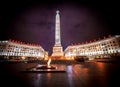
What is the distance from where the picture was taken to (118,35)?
68.6 meters

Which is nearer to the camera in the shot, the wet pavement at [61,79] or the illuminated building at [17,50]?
the wet pavement at [61,79]

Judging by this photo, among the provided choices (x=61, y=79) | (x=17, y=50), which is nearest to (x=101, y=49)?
(x=17, y=50)

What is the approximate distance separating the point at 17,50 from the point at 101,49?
200 feet

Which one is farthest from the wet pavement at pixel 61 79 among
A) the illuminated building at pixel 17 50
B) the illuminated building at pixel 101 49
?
the illuminated building at pixel 17 50

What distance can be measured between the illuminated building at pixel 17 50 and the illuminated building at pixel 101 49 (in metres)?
32.4

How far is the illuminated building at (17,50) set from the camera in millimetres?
77050

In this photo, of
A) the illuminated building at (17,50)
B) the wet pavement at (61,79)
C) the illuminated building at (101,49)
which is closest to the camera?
the wet pavement at (61,79)

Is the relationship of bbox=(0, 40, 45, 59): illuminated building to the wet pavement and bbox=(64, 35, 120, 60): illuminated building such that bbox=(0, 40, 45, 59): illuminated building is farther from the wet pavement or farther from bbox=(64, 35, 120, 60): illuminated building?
the wet pavement

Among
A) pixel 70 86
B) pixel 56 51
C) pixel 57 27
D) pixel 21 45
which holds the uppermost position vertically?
pixel 57 27

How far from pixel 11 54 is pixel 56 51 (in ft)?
113

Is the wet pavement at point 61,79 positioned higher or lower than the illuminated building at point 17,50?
lower

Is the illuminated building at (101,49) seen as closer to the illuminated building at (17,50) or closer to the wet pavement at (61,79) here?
the illuminated building at (17,50)

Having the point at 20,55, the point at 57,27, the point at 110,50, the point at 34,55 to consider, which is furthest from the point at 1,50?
the point at 110,50

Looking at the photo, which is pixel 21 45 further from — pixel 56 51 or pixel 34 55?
pixel 56 51
